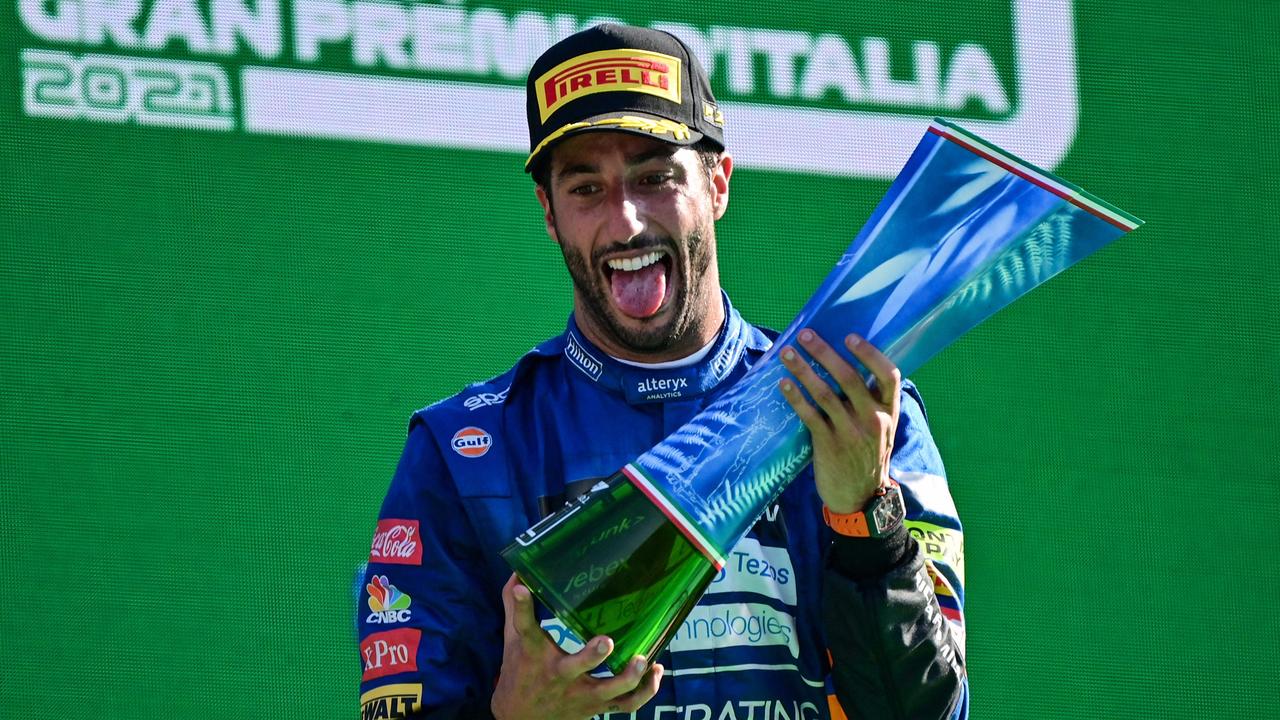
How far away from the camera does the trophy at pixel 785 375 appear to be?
64.1 inches

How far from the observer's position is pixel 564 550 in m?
1.64

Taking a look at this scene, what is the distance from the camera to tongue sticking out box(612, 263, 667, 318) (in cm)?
194

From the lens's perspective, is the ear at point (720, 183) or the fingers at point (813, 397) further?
the ear at point (720, 183)

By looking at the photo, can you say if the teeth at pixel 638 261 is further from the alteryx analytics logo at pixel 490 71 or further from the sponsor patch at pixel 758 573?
the alteryx analytics logo at pixel 490 71

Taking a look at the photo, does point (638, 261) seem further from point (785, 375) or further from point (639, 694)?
point (639, 694)

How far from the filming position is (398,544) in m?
1.86

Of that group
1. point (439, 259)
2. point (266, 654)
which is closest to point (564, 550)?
point (266, 654)

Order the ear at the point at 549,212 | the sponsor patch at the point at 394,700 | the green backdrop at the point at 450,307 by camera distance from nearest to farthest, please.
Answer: the sponsor patch at the point at 394,700, the ear at the point at 549,212, the green backdrop at the point at 450,307

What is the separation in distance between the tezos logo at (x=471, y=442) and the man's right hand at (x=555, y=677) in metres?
0.28

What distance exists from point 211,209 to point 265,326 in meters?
0.23

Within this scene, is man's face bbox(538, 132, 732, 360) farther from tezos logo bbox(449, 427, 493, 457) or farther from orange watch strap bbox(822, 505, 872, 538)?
orange watch strap bbox(822, 505, 872, 538)

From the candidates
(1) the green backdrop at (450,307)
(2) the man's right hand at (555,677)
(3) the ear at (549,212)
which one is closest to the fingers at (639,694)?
(2) the man's right hand at (555,677)

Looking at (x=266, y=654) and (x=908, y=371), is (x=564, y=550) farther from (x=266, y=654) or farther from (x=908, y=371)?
(x=266, y=654)

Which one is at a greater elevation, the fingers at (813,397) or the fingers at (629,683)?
the fingers at (813,397)
